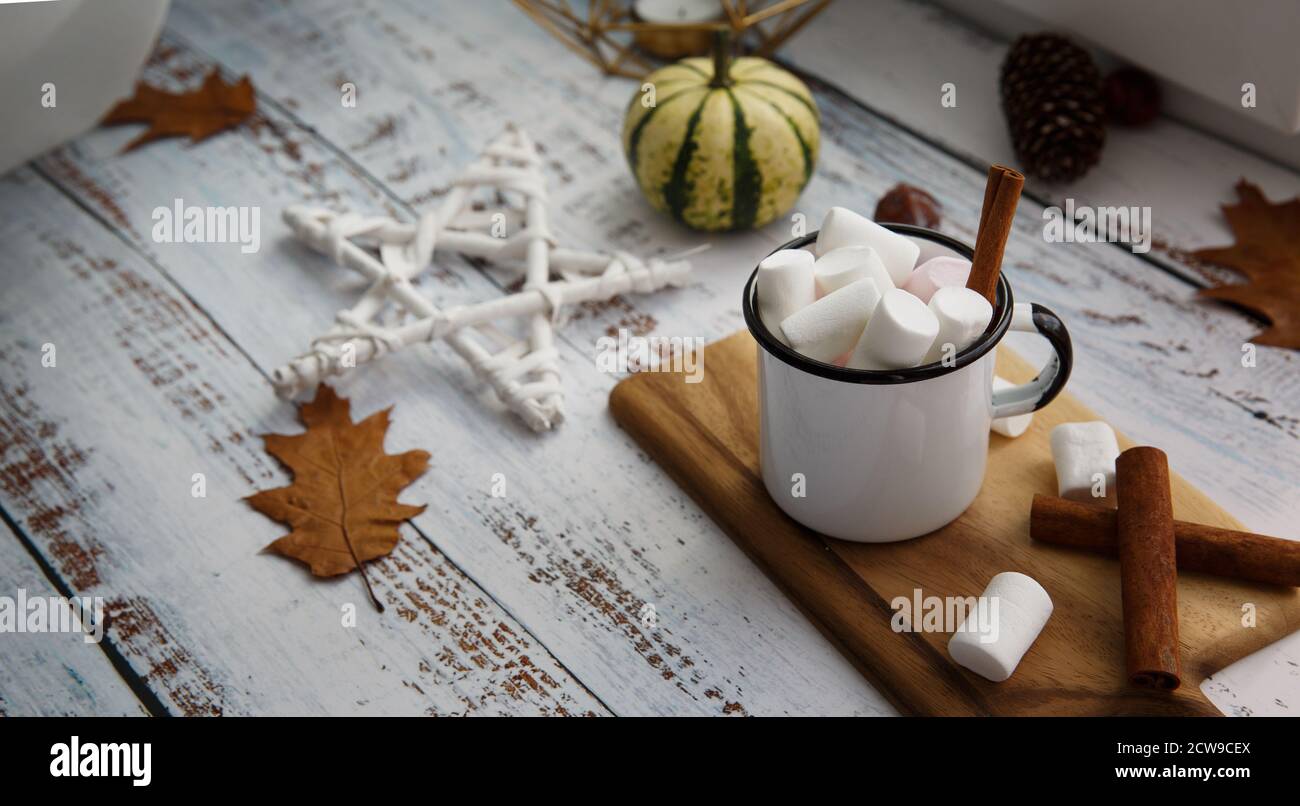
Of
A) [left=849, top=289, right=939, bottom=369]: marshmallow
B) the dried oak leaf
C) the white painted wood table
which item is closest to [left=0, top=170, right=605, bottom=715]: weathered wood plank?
the white painted wood table

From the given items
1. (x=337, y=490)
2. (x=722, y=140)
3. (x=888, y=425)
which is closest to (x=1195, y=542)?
(x=888, y=425)

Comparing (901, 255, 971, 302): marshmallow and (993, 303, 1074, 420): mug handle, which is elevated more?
(901, 255, 971, 302): marshmallow

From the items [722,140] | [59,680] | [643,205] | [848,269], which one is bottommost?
[59,680]

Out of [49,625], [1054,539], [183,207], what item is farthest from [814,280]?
[183,207]

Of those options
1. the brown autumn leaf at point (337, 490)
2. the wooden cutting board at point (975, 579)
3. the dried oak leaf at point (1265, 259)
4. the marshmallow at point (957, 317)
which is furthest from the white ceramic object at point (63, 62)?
the dried oak leaf at point (1265, 259)

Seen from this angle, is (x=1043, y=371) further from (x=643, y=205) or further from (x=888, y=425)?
(x=643, y=205)

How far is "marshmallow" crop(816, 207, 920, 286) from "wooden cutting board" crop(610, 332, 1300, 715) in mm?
245

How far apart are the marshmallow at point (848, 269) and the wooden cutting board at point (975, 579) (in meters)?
0.24

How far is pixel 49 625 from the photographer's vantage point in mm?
1071

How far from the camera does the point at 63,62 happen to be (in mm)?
1329

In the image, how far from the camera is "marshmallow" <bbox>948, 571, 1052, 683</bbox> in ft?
2.93

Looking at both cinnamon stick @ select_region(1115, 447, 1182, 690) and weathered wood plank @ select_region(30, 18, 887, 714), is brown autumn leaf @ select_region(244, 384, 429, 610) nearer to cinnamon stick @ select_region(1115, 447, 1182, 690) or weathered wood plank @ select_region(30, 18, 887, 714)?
weathered wood plank @ select_region(30, 18, 887, 714)

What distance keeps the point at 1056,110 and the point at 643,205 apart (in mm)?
543
